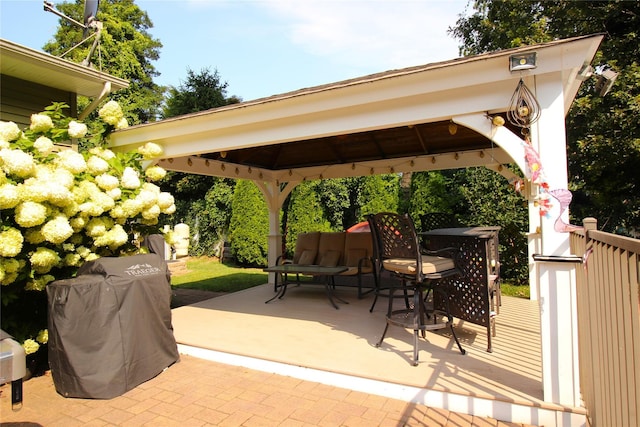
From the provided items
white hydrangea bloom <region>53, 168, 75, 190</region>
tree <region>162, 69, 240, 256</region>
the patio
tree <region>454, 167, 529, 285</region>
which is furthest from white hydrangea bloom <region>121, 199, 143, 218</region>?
tree <region>162, 69, 240, 256</region>

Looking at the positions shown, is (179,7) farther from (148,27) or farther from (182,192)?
(148,27)

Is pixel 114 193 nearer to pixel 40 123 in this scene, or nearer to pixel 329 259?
pixel 40 123

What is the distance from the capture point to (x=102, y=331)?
280 centimetres

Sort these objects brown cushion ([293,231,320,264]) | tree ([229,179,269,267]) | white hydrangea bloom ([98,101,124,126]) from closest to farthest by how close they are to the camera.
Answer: white hydrangea bloom ([98,101,124,126])
brown cushion ([293,231,320,264])
tree ([229,179,269,267])

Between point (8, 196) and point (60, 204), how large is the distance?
1.16ft

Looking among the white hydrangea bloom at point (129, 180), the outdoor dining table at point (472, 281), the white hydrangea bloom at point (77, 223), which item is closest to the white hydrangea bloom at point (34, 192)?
the white hydrangea bloom at point (77, 223)

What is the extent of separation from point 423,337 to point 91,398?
2.98m

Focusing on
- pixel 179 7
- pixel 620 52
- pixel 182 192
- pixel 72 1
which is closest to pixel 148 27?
pixel 72 1

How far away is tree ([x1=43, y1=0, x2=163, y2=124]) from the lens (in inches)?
632

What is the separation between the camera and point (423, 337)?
3766 millimetres

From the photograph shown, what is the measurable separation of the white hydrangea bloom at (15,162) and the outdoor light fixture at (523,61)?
3.64 m

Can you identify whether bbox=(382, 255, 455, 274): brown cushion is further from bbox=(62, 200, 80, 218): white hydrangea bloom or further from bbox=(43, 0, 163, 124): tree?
bbox=(43, 0, 163, 124): tree

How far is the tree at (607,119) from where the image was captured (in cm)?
615

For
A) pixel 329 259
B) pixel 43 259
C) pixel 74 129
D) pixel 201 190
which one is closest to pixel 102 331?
pixel 43 259
